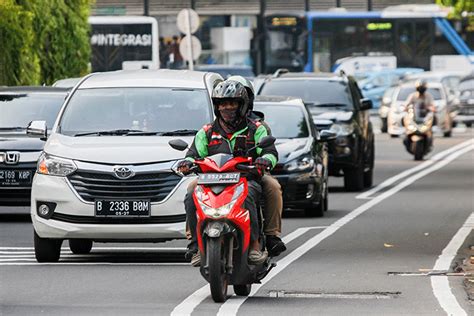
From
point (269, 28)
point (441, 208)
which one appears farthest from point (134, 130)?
point (269, 28)

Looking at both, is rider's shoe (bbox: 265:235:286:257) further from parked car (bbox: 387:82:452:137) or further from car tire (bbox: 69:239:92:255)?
parked car (bbox: 387:82:452:137)

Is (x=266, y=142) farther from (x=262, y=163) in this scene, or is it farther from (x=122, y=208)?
(x=122, y=208)

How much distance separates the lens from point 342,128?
2844 centimetres

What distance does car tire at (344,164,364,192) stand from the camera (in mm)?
28984

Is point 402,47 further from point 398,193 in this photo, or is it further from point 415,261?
point 415,261

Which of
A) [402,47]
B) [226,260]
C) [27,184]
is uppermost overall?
[226,260]

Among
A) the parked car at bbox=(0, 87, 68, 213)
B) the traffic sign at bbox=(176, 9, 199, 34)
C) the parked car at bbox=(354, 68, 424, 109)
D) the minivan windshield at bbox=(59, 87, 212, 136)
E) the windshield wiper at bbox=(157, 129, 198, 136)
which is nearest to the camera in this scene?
the windshield wiper at bbox=(157, 129, 198, 136)

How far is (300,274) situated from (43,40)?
19.8m

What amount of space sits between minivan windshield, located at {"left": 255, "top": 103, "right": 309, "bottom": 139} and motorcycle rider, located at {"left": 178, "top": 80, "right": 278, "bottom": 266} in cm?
982

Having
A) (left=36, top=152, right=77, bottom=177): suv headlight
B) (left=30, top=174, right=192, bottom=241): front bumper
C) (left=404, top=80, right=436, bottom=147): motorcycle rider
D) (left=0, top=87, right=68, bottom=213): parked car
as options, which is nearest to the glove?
(left=30, top=174, right=192, bottom=241): front bumper

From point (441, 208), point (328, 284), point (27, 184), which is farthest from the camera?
point (441, 208)

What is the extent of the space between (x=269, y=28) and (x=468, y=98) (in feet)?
38.0

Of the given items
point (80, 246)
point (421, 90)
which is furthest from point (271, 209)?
point (421, 90)

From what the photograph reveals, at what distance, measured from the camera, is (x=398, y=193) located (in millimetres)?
28516
